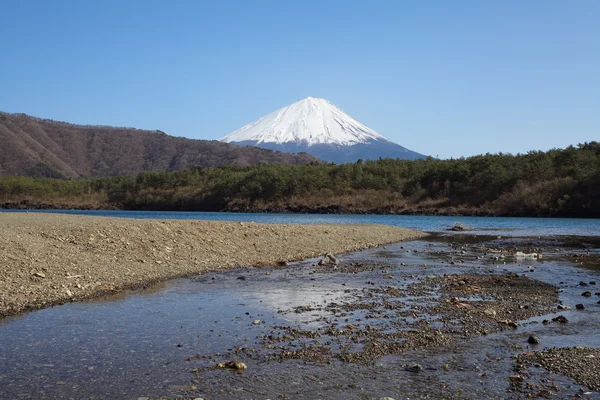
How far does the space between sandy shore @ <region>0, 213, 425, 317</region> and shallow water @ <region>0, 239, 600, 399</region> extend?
1.21 metres

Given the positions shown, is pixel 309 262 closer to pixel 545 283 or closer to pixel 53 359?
pixel 545 283

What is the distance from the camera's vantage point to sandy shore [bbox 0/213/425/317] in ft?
45.4

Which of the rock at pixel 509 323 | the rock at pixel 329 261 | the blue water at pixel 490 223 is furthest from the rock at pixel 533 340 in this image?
the blue water at pixel 490 223

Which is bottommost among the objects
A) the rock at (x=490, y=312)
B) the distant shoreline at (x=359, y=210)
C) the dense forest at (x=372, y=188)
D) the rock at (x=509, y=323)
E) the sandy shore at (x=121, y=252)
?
the rock at (x=509, y=323)

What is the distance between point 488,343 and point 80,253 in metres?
13.4

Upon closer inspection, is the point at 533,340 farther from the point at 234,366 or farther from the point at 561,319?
the point at 234,366

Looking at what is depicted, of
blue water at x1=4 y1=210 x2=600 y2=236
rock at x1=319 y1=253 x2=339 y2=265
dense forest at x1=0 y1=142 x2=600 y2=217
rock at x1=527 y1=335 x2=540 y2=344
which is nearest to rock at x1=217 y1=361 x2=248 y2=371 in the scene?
rock at x1=527 y1=335 x2=540 y2=344

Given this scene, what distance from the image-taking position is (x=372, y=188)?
103 meters

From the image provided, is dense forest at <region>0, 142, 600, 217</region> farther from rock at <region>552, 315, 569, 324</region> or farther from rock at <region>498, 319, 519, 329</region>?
rock at <region>498, 319, 519, 329</region>

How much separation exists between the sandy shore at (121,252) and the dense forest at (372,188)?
57.7 meters

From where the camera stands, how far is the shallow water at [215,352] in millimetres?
7469

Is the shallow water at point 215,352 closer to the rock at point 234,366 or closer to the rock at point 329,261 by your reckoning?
the rock at point 234,366

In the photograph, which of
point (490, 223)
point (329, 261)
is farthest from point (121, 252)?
point (490, 223)

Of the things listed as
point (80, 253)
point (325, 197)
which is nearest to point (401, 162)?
point (325, 197)
